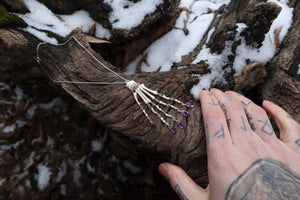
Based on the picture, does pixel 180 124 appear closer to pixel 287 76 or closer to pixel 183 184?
pixel 183 184

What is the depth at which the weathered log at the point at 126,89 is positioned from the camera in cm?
146

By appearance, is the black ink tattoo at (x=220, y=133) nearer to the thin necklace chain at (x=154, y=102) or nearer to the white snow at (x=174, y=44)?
the thin necklace chain at (x=154, y=102)

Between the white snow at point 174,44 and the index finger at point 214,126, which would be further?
the white snow at point 174,44

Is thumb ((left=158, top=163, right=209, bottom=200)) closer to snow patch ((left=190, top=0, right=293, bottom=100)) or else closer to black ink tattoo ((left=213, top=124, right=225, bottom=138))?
black ink tattoo ((left=213, top=124, right=225, bottom=138))

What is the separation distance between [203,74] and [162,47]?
0.93 m

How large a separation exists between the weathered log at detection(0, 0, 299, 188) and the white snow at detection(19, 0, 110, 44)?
139 millimetres

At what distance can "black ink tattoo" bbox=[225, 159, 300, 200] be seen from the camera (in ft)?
3.61

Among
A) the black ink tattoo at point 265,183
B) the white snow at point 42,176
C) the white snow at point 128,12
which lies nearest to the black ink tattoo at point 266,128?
the black ink tattoo at point 265,183

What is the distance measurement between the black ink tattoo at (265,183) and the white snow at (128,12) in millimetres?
1859

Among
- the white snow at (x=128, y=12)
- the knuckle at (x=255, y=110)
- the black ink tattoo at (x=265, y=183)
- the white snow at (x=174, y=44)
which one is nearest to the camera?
the black ink tattoo at (x=265, y=183)

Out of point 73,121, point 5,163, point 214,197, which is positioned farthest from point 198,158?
point 5,163

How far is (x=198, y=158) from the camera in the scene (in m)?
1.44

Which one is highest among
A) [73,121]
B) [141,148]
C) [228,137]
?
[228,137]

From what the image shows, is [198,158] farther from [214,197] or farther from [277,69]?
[277,69]
